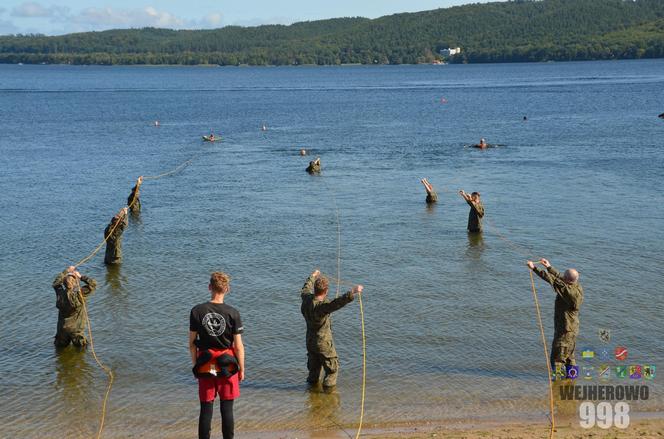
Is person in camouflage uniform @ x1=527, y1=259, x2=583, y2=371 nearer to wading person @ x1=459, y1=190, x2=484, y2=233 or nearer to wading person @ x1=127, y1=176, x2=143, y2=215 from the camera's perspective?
wading person @ x1=459, y1=190, x2=484, y2=233

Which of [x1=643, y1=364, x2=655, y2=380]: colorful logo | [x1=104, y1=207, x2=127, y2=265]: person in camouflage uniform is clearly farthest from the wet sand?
[x1=104, y1=207, x2=127, y2=265]: person in camouflage uniform

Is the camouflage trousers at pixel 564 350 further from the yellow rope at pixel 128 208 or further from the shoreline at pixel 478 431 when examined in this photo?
the yellow rope at pixel 128 208

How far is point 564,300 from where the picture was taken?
12438 mm

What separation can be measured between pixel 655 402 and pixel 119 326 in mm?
10110

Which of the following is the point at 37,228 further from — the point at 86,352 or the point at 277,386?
the point at 277,386

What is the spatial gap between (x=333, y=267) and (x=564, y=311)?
8.92 m

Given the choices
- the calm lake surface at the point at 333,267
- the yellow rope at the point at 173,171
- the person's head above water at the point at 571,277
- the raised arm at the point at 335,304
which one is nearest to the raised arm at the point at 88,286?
the calm lake surface at the point at 333,267

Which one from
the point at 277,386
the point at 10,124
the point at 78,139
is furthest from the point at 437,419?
the point at 10,124

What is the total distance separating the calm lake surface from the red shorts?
2.74 metres

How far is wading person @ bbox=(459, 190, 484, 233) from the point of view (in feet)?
76.7

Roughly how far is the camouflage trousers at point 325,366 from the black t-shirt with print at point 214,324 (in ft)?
13.2

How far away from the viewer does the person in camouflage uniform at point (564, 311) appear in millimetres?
12180

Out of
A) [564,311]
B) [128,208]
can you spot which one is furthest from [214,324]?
[128,208]

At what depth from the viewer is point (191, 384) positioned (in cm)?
1315
